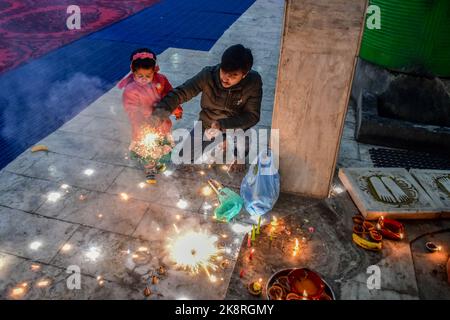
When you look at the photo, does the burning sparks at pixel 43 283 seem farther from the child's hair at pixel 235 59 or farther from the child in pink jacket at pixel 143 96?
the child's hair at pixel 235 59

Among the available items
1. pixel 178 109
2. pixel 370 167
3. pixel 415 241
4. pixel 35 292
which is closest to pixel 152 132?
pixel 178 109

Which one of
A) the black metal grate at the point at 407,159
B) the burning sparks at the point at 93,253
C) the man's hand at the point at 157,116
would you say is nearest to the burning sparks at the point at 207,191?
the man's hand at the point at 157,116

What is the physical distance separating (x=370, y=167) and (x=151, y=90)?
3421mm

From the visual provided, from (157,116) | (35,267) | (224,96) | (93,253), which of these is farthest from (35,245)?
(224,96)

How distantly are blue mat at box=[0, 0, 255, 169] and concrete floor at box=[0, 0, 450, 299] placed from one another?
3.45 feet

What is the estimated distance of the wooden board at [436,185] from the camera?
15.6 feet

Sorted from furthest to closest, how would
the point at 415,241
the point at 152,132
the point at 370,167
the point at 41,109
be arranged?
the point at 41,109 → the point at 370,167 → the point at 152,132 → the point at 415,241

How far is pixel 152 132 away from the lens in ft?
16.5

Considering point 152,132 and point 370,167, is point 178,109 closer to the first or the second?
point 152,132

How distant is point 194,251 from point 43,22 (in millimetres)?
10235

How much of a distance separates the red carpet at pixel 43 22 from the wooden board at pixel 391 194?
7.95 metres

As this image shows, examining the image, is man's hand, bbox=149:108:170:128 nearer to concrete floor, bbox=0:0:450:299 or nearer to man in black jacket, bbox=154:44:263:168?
man in black jacket, bbox=154:44:263:168

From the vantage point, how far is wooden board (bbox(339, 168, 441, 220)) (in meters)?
4.63

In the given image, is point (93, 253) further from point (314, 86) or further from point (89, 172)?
point (314, 86)
